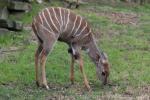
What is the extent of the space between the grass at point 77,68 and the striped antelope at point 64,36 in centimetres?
29

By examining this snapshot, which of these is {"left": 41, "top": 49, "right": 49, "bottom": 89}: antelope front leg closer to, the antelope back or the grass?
the grass

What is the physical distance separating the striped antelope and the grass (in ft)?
0.96

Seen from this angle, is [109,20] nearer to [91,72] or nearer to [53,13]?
[91,72]

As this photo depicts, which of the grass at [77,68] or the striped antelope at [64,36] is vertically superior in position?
the striped antelope at [64,36]

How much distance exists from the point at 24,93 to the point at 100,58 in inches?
71.5

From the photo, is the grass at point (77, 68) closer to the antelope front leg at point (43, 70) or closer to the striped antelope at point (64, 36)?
the antelope front leg at point (43, 70)

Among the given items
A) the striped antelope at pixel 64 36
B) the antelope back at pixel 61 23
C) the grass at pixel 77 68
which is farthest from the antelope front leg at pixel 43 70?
the antelope back at pixel 61 23

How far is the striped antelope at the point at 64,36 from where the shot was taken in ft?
29.7

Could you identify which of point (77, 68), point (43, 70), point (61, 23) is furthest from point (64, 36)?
point (77, 68)

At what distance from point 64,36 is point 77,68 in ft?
6.17

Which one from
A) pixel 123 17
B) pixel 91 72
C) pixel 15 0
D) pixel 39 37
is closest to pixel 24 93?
pixel 39 37

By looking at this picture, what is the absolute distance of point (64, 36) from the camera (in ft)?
30.3

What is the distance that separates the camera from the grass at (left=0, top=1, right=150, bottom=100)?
340 inches

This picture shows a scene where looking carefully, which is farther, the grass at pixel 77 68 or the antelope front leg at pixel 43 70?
the antelope front leg at pixel 43 70
